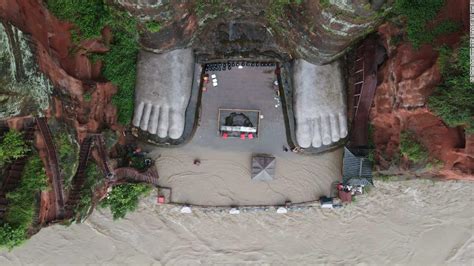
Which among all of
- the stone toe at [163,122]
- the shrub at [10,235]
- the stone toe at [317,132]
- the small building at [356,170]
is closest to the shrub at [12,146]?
the shrub at [10,235]

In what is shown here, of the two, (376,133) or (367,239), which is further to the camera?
(367,239)

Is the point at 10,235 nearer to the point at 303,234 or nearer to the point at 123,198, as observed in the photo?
the point at 123,198

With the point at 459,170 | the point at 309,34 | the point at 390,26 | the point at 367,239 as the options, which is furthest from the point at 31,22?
the point at 367,239

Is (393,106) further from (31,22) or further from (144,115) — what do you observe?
(31,22)

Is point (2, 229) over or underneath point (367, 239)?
over

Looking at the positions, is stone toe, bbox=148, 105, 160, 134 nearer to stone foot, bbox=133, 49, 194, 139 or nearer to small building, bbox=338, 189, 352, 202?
stone foot, bbox=133, 49, 194, 139

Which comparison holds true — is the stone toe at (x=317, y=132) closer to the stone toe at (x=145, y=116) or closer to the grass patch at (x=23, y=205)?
the stone toe at (x=145, y=116)

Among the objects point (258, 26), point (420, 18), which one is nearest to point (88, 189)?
point (258, 26)
